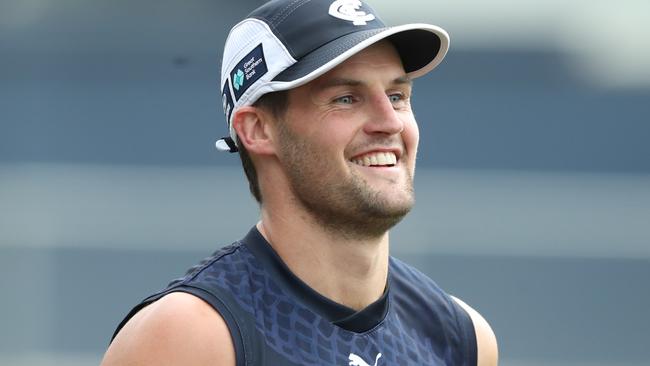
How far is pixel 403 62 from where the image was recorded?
8.89ft

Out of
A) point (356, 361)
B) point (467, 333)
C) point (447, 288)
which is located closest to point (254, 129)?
point (356, 361)

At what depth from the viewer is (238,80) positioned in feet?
8.64

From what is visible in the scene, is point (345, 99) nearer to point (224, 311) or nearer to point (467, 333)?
point (224, 311)

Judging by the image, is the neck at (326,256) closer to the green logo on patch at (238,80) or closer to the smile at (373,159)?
the smile at (373,159)

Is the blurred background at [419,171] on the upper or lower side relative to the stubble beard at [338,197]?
upper

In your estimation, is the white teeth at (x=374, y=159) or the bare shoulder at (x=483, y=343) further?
the bare shoulder at (x=483, y=343)

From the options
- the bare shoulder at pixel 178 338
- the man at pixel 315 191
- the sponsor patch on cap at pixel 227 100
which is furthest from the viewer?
the sponsor patch on cap at pixel 227 100

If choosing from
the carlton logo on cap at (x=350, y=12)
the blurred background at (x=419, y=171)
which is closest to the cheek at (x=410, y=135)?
the carlton logo on cap at (x=350, y=12)

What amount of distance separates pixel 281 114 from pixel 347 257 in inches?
13.7

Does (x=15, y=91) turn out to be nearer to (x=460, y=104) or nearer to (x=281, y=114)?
(x=460, y=104)

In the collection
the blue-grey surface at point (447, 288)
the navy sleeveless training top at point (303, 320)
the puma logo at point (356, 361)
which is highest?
the blue-grey surface at point (447, 288)

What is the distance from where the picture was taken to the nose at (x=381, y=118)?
8.21 feet

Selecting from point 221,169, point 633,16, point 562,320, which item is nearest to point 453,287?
point 562,320

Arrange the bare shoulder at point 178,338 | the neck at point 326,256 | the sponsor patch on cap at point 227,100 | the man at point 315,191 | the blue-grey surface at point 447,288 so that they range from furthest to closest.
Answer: the blue-grey surface at point 447,288, the sponsor patch on cap at point 227,100, the neck at point 326,256, the man at point 315,191, the bare shoulder at point 178,338
